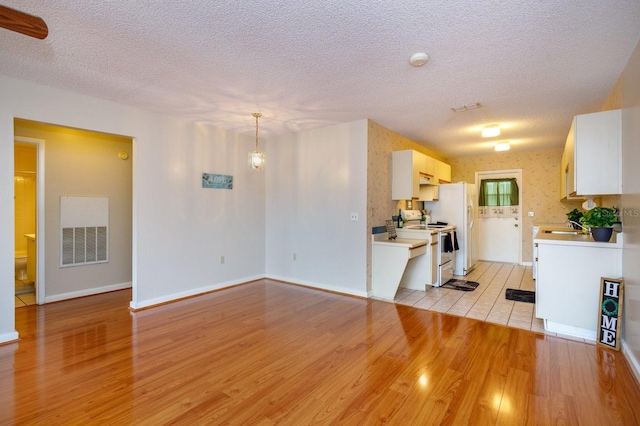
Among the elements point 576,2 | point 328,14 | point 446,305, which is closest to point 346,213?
point 446,305

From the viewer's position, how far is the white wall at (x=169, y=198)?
2918 millimetres

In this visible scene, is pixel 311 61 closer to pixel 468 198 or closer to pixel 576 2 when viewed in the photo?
pixel 576 2

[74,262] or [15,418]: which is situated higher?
[74,262]

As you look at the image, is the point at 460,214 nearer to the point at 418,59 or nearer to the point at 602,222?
the point at 602,222

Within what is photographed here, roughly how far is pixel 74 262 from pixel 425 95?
16.5 feet

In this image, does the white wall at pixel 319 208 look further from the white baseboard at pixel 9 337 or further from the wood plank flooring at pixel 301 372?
the white baseboard at pixel 9 337

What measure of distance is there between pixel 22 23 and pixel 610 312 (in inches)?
193

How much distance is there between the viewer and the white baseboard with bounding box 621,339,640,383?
2.25m

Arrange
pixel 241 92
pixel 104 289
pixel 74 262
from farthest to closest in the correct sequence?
pixel 104 289
pixel 74 262
pixel 241 92

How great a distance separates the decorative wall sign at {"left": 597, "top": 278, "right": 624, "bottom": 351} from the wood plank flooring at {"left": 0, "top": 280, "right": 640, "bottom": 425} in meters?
0.15

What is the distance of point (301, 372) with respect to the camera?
2.37 meters

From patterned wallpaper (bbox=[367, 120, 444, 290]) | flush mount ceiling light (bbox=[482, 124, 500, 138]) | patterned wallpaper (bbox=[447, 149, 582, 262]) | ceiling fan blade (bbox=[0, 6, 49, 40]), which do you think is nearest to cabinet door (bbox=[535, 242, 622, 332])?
patterned wallpaper (bbox=[367, 120, 444, 290])

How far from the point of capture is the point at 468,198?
19.0 ft

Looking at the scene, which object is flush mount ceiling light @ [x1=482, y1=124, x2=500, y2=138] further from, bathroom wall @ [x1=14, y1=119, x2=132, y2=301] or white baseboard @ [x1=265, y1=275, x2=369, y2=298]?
bathroom wall @ [x1=14, y1=119, x2=132, y2=301]
